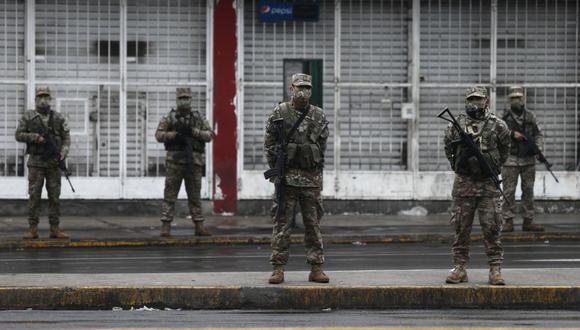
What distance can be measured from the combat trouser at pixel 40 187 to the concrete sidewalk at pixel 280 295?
613cm

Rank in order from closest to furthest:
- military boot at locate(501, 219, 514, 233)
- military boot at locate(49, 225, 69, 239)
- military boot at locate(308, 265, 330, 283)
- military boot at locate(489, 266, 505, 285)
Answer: military boot at locate(489, 266, 505, 285)
military boot at locate(308, 265, 330, 283)
military boot at locate(49, 225, 69, 239)
military boot at locate(501, 219, 514, 233)

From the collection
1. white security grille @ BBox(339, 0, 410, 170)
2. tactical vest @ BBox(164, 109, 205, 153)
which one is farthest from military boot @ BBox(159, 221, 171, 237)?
white security grille @ BBox(339, 0, 410, 170)

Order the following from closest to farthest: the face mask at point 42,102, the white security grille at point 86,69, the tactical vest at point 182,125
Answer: the face mask at point 42,102, the tactical vest at point 182,125, the white security grille at point 86,69

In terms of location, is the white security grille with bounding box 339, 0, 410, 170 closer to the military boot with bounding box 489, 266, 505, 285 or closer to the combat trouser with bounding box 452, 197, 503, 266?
the combat trouser with bounding box 452, 197, 503, 266

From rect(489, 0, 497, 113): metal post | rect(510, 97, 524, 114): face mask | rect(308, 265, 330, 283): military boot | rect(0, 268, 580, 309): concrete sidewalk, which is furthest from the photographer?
rect(489, 0, 497, 113): metal post

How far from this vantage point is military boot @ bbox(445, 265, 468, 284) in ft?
43.2

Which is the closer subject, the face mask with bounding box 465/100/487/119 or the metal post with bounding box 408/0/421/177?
the face mask with bounding box 465/100/487/119

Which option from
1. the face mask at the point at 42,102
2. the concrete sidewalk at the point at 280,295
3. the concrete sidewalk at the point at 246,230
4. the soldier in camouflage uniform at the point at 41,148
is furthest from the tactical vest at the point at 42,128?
the concrete sidewalk at the point at 280,295

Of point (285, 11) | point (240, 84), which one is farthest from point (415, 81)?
point (240, 84)

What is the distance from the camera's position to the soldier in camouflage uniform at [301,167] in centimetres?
1327

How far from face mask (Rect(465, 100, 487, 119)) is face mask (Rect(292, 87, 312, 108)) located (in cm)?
155

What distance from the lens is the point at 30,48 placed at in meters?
23.5

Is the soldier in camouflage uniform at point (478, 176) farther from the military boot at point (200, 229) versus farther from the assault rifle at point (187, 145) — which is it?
the military boot at point (200, 229)

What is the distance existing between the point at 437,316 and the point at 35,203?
866 centimetres
